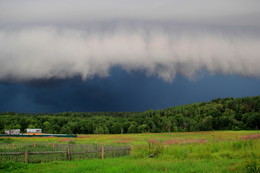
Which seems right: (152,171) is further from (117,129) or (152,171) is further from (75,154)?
(117,129)

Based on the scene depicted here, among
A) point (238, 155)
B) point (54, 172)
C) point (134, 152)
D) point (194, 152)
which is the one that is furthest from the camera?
point (134, 152)

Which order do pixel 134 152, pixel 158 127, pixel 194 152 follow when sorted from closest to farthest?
pixel 194 152 < pixel 134 152 < pixel 158 127

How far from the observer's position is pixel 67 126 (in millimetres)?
131625

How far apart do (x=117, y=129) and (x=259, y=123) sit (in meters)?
67.0

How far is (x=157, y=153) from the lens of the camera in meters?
25.9

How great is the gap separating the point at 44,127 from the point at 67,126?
37.3ft

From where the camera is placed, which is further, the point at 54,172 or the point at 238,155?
the point at 238,155

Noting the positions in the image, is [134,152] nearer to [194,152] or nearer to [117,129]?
[194,152]

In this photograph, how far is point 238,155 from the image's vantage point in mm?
22312

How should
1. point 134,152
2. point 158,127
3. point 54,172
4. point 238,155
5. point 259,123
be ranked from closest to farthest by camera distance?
point 54,172
point 238,155
point 134,152
point 259,123
point 158,127

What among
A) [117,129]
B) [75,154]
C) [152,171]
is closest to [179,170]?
[152,171]

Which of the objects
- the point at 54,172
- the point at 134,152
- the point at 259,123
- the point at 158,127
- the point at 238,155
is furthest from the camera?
the point at 158,127

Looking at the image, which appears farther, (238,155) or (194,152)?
(194,152)

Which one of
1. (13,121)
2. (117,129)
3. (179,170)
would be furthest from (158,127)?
(179,170)
